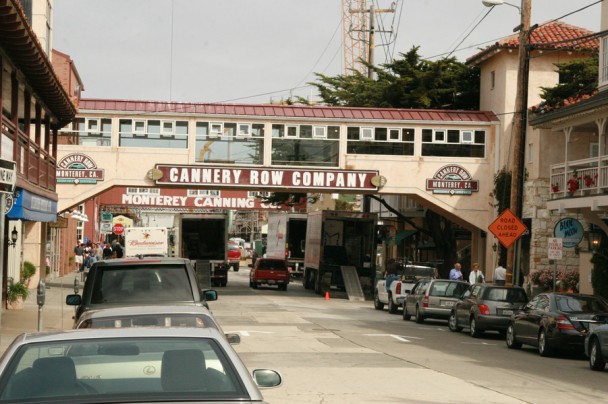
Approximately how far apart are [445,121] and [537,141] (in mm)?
5747

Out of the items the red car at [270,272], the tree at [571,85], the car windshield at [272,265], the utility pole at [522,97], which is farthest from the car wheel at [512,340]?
the car windshield at [272,265]

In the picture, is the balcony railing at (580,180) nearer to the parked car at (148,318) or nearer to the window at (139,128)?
the window at (139,128)

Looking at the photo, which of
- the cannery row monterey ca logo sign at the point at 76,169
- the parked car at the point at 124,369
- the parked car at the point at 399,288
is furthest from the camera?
the cannery row monterey ca logo sign at the point at 76,169

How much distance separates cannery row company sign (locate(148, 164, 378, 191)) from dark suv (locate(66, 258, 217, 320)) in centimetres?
2924

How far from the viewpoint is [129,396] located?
607 centimetres

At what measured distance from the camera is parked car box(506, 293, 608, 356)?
2142 centimetres

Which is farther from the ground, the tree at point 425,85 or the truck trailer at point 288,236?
the tree at point 425,85

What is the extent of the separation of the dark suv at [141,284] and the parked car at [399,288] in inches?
831

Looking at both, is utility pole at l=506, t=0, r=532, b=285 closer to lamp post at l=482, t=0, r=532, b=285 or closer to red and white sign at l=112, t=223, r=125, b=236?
lamp post at l=482, t=0, r=532, b=285

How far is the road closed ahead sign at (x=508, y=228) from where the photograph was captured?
2978 cm

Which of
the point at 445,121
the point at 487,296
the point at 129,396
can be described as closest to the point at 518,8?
the point at 487,296

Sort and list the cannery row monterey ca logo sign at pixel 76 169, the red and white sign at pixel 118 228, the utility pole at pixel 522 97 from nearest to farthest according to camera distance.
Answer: the utility pole at pixel 522 97 → the cannery row monterey ca logo sign at pixel 76 169 → the red and white sign at pixel 118 228

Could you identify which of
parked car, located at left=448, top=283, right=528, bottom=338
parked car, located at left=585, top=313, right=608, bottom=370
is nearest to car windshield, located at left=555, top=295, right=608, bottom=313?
parked car, located at left=585, top=313, right=608, bottom=370

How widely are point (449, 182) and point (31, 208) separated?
2558 cm
